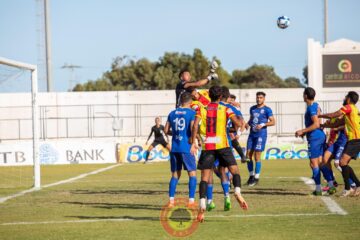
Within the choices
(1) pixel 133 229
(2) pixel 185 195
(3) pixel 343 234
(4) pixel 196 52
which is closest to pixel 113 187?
(2) pixel 185 195

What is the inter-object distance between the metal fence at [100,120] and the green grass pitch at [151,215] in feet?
101

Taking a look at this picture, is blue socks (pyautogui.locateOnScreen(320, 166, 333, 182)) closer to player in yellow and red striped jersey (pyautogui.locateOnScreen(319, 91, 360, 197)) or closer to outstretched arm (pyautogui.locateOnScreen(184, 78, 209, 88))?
player in yellow and red striped jersey (pyautogui.locateOnScreen(319, 91, 360, 197))

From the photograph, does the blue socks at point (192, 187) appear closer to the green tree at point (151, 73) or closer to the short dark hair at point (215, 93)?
the short dark hair at point (215, 93)

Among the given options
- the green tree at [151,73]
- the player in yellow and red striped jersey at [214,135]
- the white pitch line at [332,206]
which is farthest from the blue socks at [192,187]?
the green tree at [151,73]

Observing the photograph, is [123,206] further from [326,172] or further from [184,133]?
[326,172]

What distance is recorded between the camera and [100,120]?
5250 cm

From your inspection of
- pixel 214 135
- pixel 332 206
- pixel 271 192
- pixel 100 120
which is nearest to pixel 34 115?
pixel 271 192

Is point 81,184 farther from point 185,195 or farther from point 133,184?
point 185,195

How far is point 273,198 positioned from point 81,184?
25.4 feet

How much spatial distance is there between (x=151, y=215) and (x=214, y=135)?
1908mm

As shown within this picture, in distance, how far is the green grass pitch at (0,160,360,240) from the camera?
34.8ft

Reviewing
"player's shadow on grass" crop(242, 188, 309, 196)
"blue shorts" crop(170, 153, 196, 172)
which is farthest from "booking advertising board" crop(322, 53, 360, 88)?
"blue shorts" crop(170, 153, 196, 172)

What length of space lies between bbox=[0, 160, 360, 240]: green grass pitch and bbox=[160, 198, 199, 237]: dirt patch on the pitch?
13 centimetres

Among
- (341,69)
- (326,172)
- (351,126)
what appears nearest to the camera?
(351,126)
